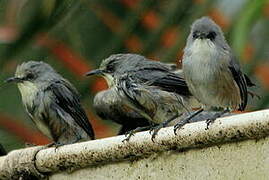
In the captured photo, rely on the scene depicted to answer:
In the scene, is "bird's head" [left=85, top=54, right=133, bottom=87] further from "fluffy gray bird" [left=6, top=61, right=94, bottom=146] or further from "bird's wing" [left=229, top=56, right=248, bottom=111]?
"bird's wing" [left=229, top=56, right=248, bottom=111]

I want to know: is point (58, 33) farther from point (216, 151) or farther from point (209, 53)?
point (216, 151)

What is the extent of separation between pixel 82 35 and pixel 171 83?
14.4 feet

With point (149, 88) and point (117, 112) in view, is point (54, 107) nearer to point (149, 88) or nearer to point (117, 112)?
point (117, 112)

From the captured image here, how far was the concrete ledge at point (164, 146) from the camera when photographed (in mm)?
3688

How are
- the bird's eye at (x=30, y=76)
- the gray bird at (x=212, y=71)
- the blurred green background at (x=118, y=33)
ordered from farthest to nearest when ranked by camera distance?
the blurred green background at (x=118, y=33) → the bird's eye at (x=30, y=76) → the gray bird at (x=212, y=71)

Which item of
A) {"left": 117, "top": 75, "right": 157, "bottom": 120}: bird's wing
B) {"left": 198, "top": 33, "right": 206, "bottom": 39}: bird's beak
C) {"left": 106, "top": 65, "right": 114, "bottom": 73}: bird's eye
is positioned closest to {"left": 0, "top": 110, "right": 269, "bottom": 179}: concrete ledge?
{"left": 198, "top": 33, "right": 206, "bottom": 39}: bird's beak

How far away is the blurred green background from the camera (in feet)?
21.5

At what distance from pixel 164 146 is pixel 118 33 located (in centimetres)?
371

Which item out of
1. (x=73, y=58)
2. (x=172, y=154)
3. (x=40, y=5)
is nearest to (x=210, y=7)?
(x=40, y=5)

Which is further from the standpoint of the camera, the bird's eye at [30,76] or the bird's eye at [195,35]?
the bird's eye at [30,76]

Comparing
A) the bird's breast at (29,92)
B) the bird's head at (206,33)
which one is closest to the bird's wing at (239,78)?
the bird's head at (206,33)

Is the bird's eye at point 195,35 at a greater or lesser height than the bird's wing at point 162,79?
lesser

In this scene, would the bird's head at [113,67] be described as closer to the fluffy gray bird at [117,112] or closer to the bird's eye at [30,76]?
the fluffy gray bird at [117,112]

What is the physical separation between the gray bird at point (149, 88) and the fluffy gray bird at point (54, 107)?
36 cm
